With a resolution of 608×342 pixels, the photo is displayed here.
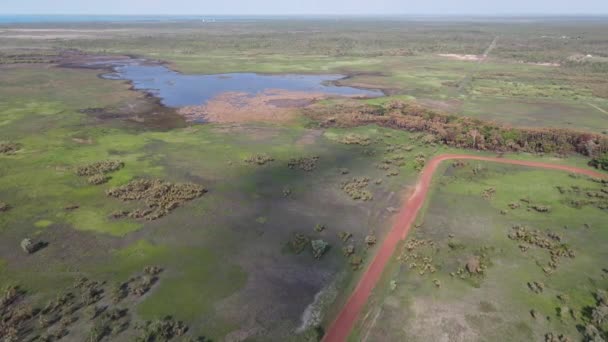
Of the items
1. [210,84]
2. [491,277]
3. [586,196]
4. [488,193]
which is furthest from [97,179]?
[210,84]

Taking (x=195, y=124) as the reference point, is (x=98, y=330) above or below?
below

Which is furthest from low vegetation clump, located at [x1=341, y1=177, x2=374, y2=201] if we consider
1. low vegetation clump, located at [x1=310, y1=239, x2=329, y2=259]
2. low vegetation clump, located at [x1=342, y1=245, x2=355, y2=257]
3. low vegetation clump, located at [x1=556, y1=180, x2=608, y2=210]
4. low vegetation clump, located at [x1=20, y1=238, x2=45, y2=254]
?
low vegetation clump, located at [x1=20, y1=238, x2=45, y2=254]

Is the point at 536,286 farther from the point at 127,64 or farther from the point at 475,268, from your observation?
the point at 127,64

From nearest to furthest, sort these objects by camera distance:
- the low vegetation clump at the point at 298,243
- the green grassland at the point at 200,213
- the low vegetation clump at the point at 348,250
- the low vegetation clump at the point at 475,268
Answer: the green grassland at the point at 200,213
the low vegetation clump at the point at 475,268
the low vegetation clump at the point at 348,250
the low vegetation clump at the point at 298,243

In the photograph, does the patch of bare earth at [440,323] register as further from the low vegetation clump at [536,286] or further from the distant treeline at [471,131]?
the distant treeline at [471,131]

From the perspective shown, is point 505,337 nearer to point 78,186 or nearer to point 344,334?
point 344,334

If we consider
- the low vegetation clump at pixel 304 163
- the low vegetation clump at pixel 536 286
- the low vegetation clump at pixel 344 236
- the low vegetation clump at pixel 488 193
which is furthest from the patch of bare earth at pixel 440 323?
the low vegetation clump at pixel 304 163

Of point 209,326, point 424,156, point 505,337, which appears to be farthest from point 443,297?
point 424,156
